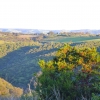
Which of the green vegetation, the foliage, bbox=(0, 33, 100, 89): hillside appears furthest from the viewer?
the green vegetation

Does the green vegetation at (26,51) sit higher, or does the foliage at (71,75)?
the foliage at (71,75)

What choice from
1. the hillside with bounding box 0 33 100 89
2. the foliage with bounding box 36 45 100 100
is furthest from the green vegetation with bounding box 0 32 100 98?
the foliage with bounding box 36 45 100 100

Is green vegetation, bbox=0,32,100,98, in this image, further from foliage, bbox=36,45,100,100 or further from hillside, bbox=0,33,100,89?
foliage, bbox=36,45,100,100

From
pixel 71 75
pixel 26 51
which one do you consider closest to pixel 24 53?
pixel 26 51

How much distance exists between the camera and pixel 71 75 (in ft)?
37.9

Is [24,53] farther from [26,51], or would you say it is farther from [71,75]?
[71,75]

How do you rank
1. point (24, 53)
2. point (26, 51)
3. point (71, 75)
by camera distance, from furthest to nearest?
1. point (26, 51)
2. point (24, 53)
3. point (71, 75)

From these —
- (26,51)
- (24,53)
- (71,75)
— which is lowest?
(24,53)

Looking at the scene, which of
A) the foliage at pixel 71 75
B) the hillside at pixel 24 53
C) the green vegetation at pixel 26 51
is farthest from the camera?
the green vegetation at pixel 26 51

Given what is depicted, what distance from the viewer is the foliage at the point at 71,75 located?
11.0 m

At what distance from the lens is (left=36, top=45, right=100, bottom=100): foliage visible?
36.0 feet

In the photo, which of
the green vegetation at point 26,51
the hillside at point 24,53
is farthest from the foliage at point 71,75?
the green vegetation at point 26,51

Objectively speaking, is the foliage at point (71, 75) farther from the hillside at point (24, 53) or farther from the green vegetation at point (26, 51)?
the green vegetation at point (26, 51)

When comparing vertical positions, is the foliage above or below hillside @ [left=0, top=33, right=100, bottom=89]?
above
